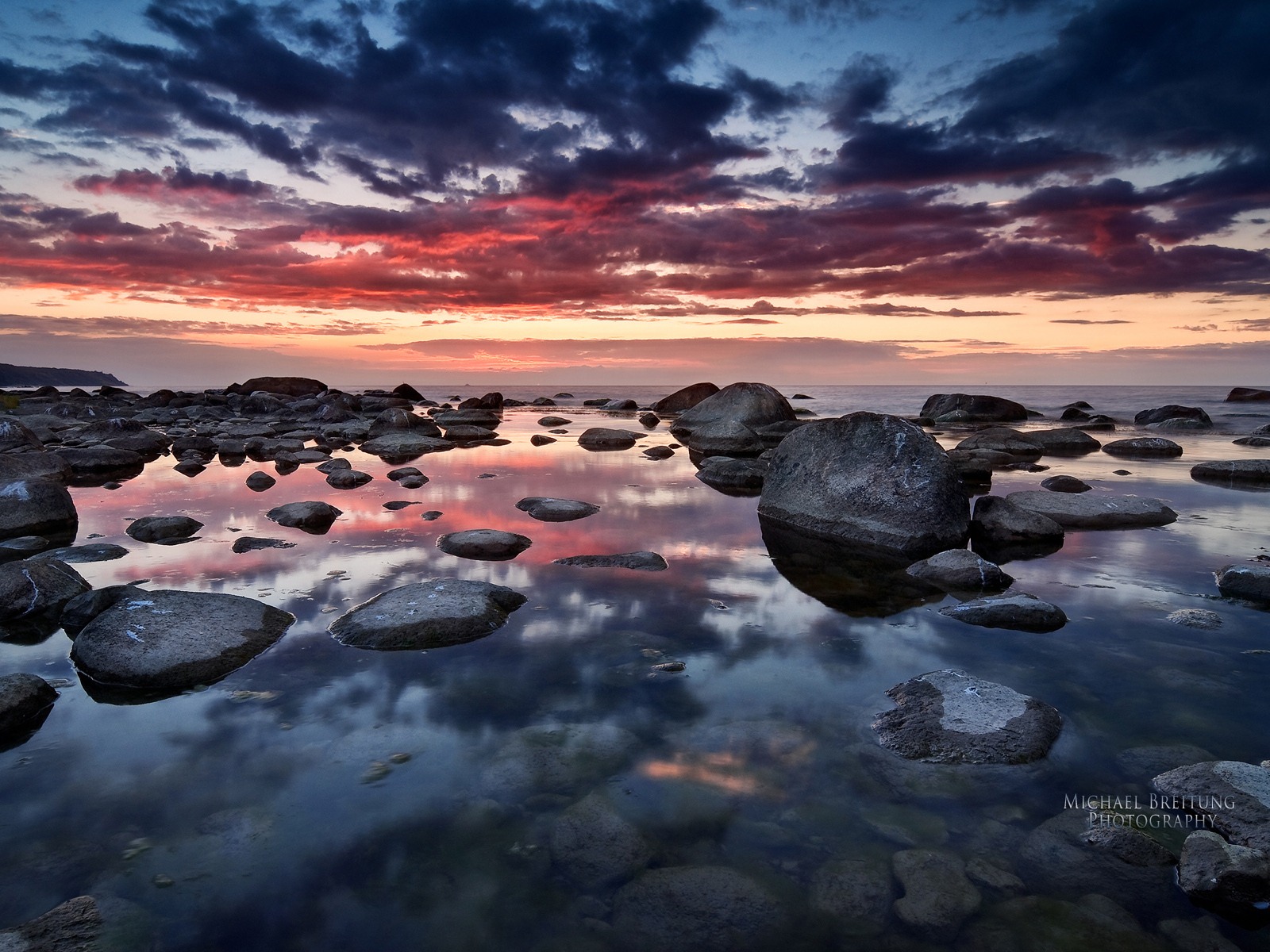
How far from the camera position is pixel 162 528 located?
9.15 metres

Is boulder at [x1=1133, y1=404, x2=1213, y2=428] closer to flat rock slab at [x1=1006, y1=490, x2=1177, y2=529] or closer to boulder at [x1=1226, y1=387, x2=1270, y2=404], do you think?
boulder at [x1=1226, y1=387, x2=1270, y2=404]

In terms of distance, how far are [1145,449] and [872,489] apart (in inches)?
565

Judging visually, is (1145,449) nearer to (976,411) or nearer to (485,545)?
(976,411)

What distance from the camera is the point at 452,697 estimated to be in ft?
15.2

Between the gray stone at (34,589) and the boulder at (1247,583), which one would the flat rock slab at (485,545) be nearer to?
the gray stone at (34,589)

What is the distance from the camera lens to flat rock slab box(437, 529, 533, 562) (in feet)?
26.9

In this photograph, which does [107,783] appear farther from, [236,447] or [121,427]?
[121,427]

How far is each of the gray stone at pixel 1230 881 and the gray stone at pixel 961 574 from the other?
4.18 meters

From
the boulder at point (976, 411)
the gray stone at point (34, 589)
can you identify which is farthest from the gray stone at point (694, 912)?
the boulder at point (976, 411)

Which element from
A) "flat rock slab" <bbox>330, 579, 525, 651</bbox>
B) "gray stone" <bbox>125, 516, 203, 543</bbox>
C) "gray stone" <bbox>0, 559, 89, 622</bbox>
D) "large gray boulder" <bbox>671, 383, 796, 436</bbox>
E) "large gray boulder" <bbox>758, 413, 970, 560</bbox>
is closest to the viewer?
"flat rock slab" <bbox>330, 579, 525, 651</bbox>

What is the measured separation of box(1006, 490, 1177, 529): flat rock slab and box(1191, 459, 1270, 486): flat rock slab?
5.04 m

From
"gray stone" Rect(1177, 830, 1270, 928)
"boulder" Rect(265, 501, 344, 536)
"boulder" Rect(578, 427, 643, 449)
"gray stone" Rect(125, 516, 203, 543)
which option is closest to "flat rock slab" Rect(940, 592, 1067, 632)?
"gray stone" Rect(1177, 830, 1270, 928)

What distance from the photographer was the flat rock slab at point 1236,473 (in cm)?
1379

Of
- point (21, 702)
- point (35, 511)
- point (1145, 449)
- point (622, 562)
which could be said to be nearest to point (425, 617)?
point (21, 702)
